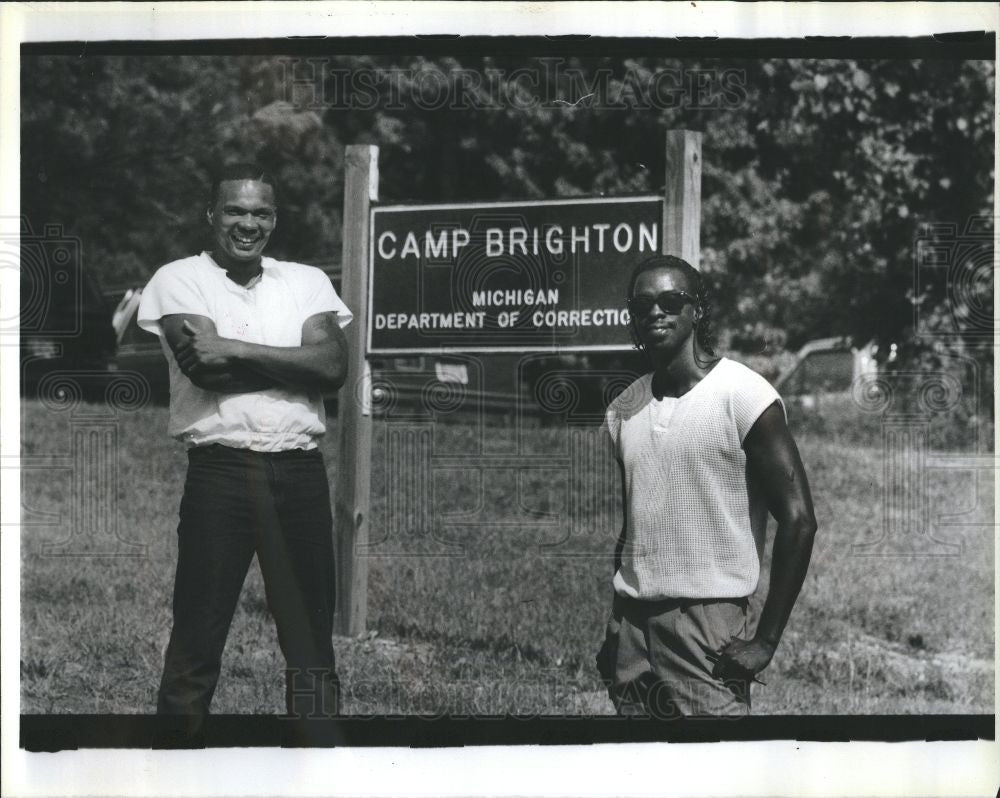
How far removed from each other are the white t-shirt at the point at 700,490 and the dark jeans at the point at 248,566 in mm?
989

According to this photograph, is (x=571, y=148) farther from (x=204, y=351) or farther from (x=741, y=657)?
(x=741, y=657)

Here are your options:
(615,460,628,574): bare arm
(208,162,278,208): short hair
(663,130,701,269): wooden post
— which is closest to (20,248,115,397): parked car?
(208,162,278,208): short hair

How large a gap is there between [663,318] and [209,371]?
1372mm

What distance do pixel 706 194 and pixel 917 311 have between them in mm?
964

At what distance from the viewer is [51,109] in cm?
418

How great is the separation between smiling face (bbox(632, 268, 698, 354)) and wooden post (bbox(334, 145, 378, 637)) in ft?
3.30

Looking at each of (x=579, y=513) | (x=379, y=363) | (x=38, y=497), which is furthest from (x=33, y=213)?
Result: (x=579, y=513)

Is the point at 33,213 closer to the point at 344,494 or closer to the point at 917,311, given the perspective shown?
the point at 344,494

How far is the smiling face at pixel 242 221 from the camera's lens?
4.06 meters

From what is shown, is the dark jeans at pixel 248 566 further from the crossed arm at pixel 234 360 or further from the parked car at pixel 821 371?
the parked car at pixel 821 371

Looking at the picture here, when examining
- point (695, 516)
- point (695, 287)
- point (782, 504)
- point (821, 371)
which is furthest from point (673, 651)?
point (821, 371)

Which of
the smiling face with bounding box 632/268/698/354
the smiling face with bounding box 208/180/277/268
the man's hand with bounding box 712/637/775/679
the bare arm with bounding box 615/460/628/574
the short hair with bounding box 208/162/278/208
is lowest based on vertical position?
the man's hand with bounding box 712/637/775/679

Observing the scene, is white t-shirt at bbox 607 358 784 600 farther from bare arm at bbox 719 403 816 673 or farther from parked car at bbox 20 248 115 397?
parked car at bbox 20 248 115 397

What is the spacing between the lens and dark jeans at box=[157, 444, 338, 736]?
3.99 meters
